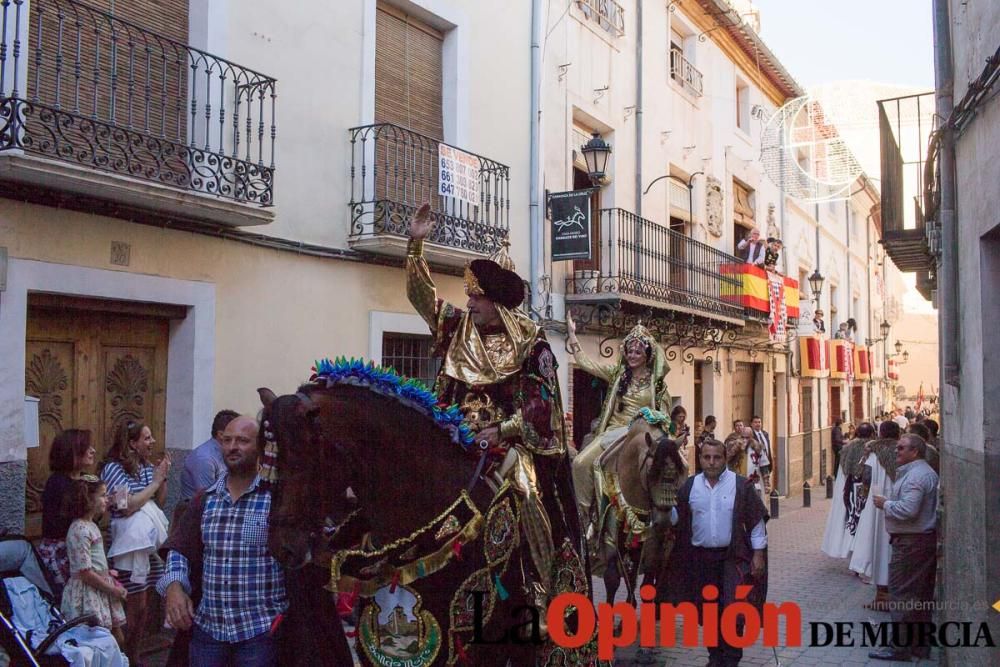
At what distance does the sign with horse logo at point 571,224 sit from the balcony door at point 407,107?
225 centimetres

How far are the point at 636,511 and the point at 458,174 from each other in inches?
186

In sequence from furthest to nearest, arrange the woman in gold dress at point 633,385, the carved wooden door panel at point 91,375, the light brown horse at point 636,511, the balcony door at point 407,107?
the balcony door at point 407,107
the woman in gold dress at point 633,385
the light brown horse at point 636,511
the carved wooden door panel at point 91,375

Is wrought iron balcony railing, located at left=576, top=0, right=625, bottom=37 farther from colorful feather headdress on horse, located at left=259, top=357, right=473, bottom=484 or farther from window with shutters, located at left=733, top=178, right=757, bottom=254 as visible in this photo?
colorful feather headdress on horse, located at left=259, top=357, right=473, bottom=484

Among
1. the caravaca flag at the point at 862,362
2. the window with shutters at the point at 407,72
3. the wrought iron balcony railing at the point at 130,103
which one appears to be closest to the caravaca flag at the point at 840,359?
the caravaca flag at the point at 862,362

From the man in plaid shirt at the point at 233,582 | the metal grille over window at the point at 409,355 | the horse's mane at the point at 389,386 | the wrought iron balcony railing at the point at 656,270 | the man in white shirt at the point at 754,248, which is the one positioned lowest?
the man in plaid shirt at the point at 233,582

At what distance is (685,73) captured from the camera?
17.8 metres

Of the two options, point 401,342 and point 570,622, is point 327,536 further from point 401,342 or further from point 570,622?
point 401,342

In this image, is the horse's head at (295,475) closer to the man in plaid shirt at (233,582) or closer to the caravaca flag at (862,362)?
the man in plaid shirt at (233,582)

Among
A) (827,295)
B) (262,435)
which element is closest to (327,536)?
(262,435)

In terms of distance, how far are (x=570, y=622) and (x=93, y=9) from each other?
211 inches

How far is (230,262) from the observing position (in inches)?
310

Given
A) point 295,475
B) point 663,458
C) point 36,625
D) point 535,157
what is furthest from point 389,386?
point 535,157

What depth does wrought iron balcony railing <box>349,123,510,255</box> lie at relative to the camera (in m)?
9.22

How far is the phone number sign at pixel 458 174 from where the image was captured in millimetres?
9984
